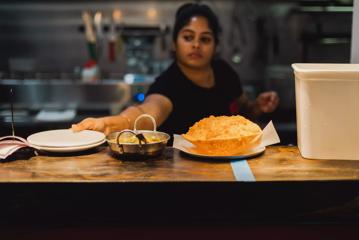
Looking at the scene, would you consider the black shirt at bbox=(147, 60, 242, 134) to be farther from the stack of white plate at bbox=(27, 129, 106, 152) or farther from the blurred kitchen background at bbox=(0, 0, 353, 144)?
the blurred kitchen background at bbox=(0, 0, 353, 144)

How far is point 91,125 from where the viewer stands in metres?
2.27

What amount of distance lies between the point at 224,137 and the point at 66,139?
726 mm

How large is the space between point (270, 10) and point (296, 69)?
3793 mm

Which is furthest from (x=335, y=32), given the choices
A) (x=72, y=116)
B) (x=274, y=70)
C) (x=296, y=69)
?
(x=296, y=69)

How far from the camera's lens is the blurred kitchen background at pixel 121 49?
506 cm

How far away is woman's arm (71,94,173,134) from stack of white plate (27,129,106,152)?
57 millimetres

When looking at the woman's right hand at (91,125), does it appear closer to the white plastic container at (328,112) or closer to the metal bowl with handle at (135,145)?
the metal bowl with handle at (135,145)

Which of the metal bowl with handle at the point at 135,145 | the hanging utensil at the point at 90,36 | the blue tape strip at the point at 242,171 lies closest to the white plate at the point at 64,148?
the metal bowl with handle at the point at 135,145

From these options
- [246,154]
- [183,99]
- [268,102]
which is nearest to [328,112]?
[246,154]

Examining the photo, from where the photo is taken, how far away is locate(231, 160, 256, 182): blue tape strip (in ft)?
5.90

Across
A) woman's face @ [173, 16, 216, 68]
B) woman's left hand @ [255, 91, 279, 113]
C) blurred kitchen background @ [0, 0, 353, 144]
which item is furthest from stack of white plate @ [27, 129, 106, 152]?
blurred kitchen background @ [0, 0, 353, 144]
